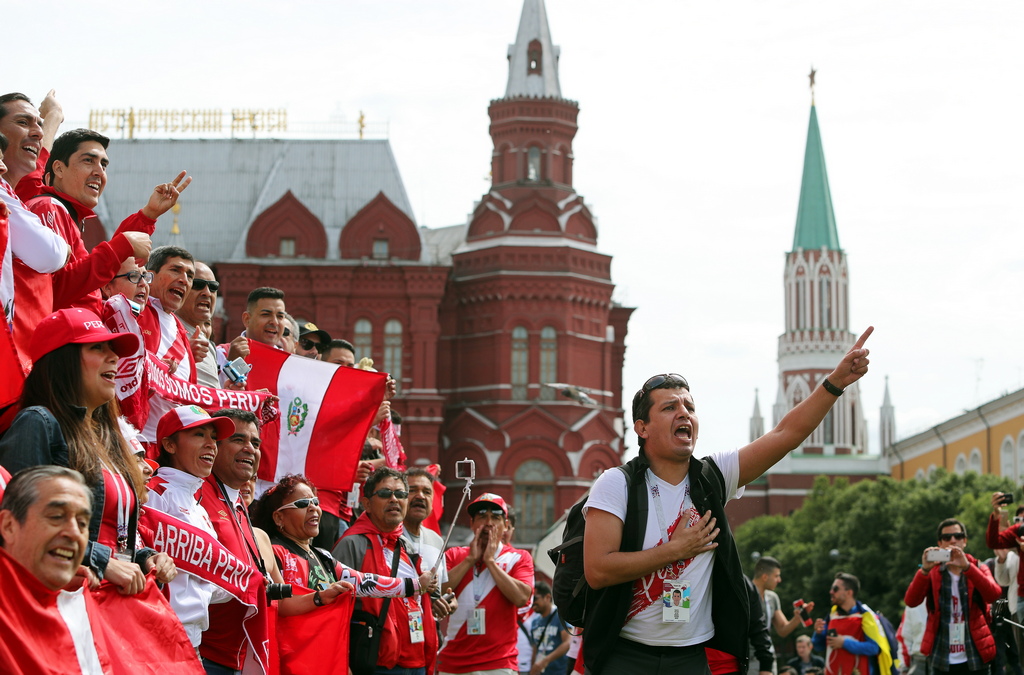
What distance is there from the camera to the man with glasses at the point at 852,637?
1145cm

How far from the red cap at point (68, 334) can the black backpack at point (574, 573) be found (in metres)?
1.95

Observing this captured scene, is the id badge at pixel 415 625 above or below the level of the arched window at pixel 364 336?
below

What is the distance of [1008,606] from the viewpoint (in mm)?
10305

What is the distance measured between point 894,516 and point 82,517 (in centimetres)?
4699

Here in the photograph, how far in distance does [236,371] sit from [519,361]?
3863 cm

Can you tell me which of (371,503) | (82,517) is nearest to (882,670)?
(371,503)

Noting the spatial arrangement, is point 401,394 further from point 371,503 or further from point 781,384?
point 781,384

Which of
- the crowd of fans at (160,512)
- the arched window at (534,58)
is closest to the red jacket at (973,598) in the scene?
the crowd of fans at (160,512)

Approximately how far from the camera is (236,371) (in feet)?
27.0

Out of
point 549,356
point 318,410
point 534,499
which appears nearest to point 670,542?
point 318,410

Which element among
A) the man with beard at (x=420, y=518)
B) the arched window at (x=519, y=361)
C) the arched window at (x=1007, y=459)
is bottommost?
the man with beard at (x=420, y=518)

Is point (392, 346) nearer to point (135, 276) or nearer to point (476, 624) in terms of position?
point (476, 624)

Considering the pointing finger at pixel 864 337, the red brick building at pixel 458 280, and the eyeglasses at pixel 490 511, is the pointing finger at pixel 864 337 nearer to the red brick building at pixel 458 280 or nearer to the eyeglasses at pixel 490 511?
the eyeglasses at pixel 490 511

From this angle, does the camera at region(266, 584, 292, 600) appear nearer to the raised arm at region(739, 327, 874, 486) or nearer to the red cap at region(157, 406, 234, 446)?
the red cap at region(157, 406, 234, 446)
